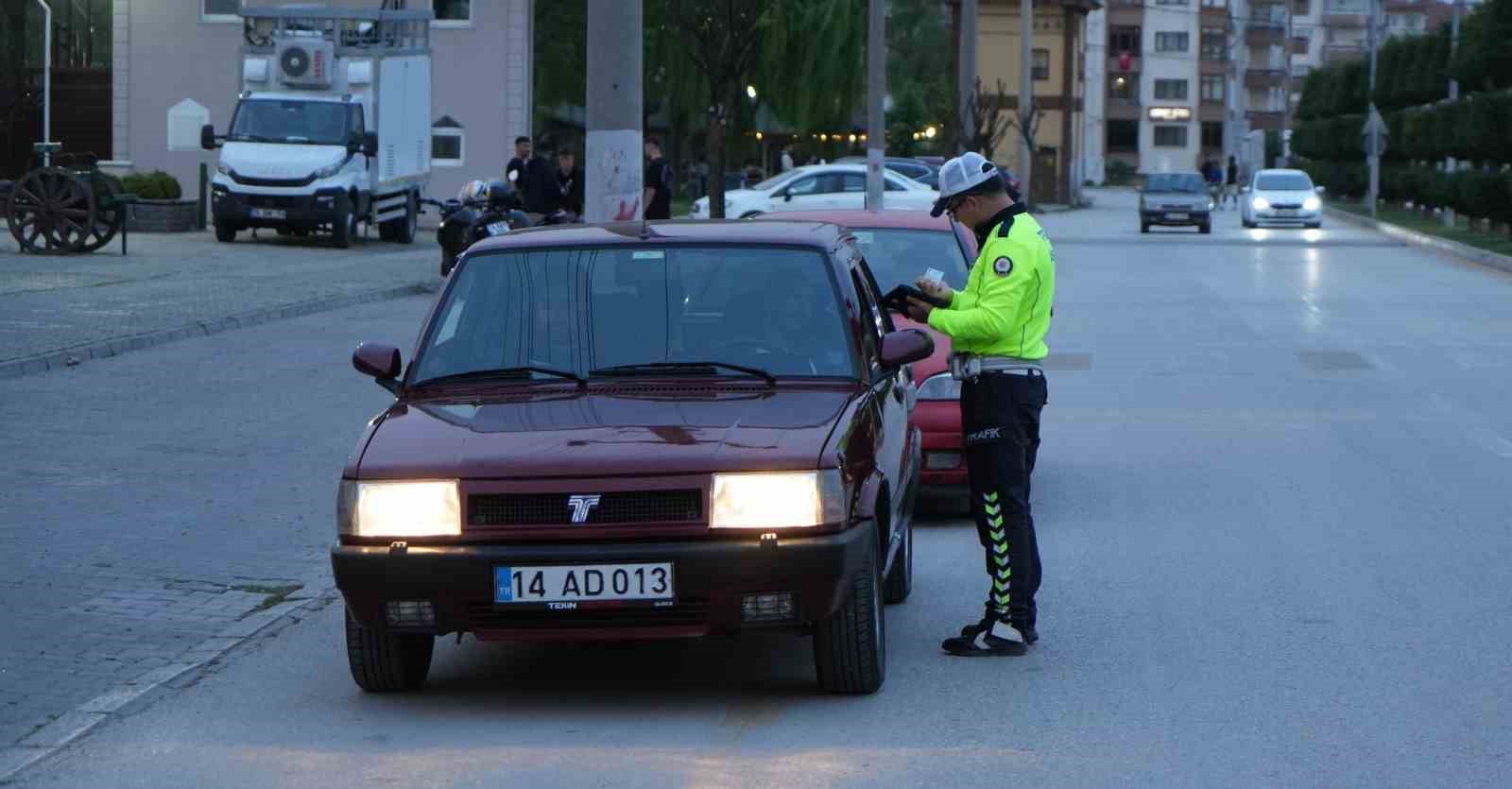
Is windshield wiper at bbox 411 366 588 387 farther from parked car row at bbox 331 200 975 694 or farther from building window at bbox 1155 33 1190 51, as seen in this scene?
building window at bbox 1155 33 1190 51

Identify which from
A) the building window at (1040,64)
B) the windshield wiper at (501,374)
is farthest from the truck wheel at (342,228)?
the building window at (1040,64)

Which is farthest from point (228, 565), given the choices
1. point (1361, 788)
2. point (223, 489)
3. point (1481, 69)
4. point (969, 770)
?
point (1481, 69)

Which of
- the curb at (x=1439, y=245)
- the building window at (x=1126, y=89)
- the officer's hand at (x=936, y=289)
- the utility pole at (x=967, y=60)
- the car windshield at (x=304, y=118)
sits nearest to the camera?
the officer's hand at (x=936, y=289)

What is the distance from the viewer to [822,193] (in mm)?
41406

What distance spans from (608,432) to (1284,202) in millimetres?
50569

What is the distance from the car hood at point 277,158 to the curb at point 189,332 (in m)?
7.59

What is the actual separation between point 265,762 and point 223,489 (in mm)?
5688

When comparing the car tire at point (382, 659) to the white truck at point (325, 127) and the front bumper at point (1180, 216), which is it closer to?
the white truck at point (325, 127)

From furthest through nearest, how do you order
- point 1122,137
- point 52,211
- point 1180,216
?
1. point 1122,137
2. point 1180,216
3. point 52,211

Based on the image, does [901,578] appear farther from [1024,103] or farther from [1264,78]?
[1264,78]

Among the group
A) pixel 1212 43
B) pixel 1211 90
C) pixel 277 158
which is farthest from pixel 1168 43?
pixel 277 158

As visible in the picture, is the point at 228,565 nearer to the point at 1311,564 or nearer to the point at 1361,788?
the point at 1311,564

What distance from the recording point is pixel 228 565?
985 centimetres

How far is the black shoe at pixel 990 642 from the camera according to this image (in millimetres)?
8031
